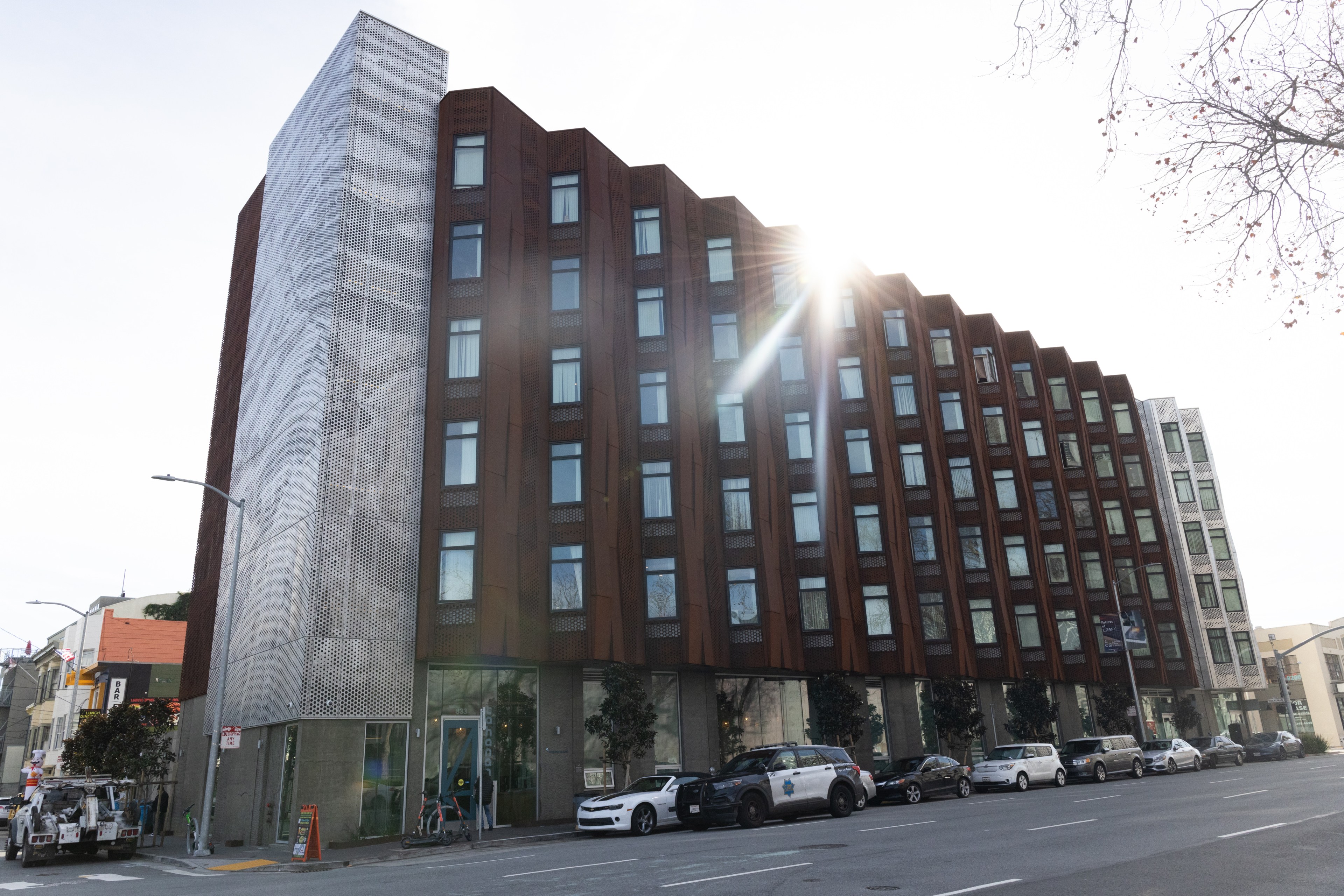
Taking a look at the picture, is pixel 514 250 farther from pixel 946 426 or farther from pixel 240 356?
pixel 946 426

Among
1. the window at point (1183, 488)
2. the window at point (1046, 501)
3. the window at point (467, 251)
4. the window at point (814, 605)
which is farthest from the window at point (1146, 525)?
the window at point (467, 251)

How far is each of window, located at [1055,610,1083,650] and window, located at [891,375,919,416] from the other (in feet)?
49.9

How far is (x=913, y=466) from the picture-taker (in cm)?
4441

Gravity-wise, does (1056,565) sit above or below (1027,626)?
above

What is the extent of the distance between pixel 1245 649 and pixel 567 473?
57.1 metres

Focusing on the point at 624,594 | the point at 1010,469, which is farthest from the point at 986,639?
the point at 624,594

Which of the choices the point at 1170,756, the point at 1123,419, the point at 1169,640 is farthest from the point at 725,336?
the point at 1123,419

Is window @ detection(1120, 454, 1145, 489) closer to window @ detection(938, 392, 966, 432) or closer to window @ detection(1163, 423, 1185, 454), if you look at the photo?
window @ detection(1163, 423, 1185, 454)

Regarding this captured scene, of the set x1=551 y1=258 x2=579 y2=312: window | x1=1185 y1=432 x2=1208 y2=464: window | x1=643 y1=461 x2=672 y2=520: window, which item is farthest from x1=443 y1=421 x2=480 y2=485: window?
x1=1185 y1=432 x2=1208 y2=464: window

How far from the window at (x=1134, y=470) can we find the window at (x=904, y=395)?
24199mm

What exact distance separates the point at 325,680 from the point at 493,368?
10914 millimetres

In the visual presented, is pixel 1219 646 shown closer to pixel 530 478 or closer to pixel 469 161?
pixel 530 478

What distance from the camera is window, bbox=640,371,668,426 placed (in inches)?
1353

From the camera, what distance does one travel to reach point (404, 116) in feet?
108
